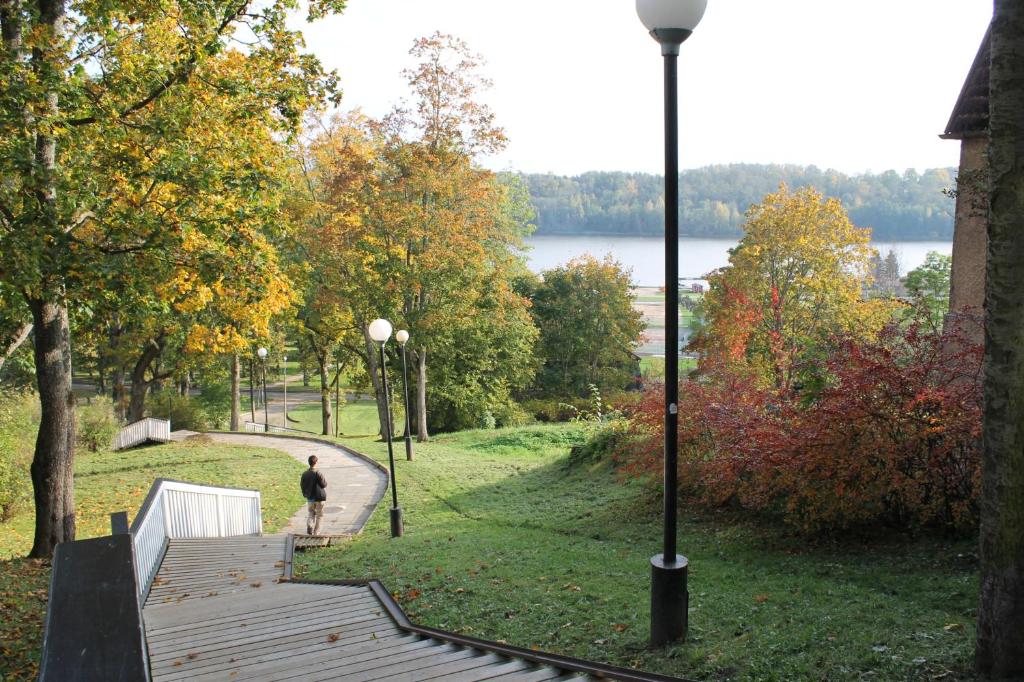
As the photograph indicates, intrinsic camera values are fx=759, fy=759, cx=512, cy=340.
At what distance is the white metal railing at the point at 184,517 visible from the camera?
28.9 ft

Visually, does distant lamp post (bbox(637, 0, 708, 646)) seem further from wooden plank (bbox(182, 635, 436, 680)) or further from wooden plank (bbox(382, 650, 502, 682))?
wooden plank (bbox(182, 635, 436, 680))

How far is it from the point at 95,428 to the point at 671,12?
26945 mm

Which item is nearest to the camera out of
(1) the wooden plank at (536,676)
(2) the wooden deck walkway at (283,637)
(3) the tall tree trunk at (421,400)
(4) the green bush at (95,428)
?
(1) the wooden plank at (536,676)

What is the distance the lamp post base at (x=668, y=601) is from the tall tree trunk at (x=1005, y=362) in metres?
2.08

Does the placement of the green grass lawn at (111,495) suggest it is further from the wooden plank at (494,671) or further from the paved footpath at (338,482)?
the wooden plank at (494,671)

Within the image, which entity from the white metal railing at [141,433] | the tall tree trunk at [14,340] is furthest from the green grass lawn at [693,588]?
the white metal railing at [141,433]

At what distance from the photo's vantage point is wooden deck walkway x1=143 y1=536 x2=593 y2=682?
18.0 feet

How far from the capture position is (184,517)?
11469mm

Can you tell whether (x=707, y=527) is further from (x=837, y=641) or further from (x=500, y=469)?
(x=500, y=469)

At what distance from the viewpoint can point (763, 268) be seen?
105ft

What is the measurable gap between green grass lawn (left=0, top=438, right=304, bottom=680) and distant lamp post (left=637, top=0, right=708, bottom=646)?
214 inches

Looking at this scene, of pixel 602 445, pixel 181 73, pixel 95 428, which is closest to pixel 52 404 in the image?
pixel 181 73

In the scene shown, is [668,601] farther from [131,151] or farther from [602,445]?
[602,445]

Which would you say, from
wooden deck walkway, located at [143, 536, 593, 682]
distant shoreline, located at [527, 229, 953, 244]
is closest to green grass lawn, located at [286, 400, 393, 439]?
distant shoreline, located at [527, 229, 953, 244]
